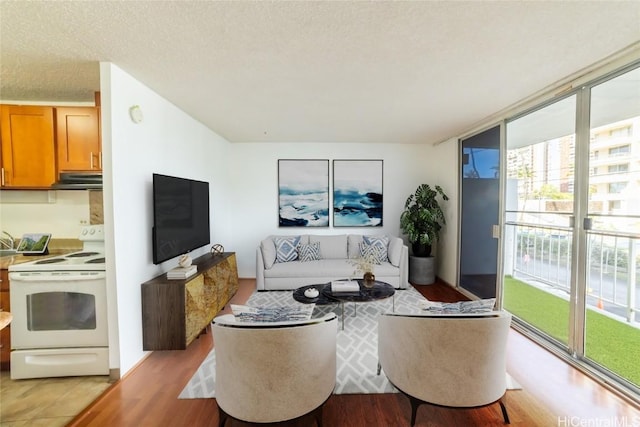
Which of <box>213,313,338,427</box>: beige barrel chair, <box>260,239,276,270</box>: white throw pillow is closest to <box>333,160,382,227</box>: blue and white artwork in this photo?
<box>260,239,276,270</box>: white throw pillow

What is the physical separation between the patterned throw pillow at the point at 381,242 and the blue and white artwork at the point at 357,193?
43 centimetres

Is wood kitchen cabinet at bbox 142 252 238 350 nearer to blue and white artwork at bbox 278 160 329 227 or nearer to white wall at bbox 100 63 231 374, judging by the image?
white wall at bbox 100 63 231 374

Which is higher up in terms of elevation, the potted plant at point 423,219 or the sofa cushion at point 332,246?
the potted plant at point 423,219

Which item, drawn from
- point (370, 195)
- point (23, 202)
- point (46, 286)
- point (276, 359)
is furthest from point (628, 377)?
point (23, 202)

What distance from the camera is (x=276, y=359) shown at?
134 centimetres

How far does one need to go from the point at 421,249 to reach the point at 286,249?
2367 mm

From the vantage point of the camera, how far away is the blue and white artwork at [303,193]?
4645 mm

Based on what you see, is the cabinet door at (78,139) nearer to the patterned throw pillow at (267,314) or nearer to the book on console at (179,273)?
the book on console at (179,273)

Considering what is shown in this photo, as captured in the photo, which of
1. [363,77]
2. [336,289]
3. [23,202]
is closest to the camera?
[363,77]

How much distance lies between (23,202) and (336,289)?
3519 millimetres

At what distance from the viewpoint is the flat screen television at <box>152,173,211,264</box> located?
7.88ft

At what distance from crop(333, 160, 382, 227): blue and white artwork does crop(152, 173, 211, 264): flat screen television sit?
229cm

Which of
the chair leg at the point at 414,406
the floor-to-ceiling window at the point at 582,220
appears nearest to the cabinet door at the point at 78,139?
the chair leg at the point at 414,406

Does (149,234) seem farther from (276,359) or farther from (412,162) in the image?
(412,162)
